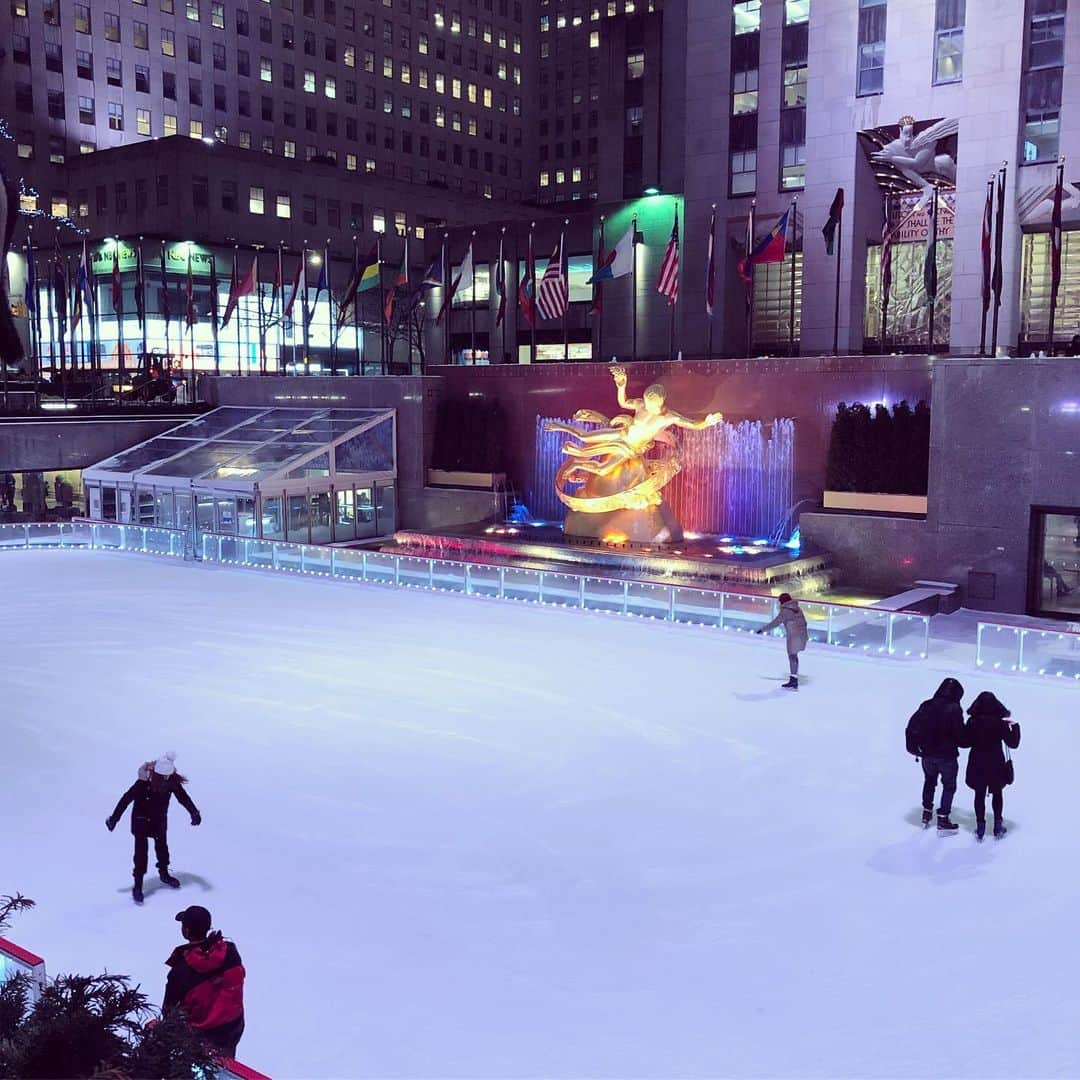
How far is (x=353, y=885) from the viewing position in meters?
8.26

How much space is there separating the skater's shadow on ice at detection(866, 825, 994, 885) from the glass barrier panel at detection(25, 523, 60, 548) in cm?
2091

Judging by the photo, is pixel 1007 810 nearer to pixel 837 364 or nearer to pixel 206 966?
pixel 206 966

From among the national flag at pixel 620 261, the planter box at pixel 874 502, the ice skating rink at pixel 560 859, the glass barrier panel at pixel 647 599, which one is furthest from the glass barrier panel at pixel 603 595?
the national flag at pixel 620 261

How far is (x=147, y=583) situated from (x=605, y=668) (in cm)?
1032

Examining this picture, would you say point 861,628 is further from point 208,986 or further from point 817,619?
point 208,986

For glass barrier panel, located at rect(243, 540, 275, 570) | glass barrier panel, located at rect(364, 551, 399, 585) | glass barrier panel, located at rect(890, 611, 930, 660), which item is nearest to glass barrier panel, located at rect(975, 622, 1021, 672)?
glass barrier panel, located at rect(890, 611, 930, 660)

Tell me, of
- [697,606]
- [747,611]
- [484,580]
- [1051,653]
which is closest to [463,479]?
[484,580]

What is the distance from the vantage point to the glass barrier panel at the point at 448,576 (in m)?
19.2

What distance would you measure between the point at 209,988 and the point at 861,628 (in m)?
11.2

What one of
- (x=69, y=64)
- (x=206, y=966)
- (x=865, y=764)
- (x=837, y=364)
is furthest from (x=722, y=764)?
(x=69, y=64)

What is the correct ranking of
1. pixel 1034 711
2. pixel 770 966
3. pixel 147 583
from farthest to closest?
pixel 147 583 < pixel 1034 711 < pixel 770 966

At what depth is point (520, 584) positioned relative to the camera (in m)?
18.5

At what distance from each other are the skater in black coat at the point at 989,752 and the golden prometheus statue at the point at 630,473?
1350 cm

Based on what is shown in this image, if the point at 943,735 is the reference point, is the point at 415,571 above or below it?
below
